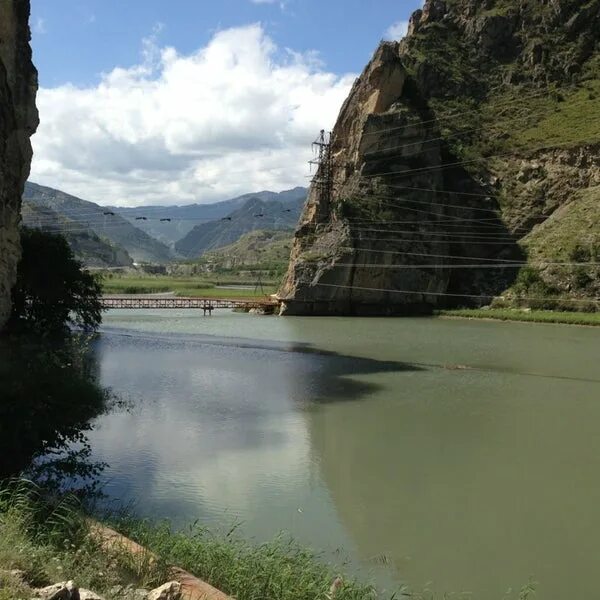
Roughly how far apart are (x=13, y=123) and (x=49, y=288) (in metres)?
7.78

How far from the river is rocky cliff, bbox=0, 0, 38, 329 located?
5.95 metres

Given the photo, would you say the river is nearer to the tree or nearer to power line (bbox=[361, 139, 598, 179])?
the tree

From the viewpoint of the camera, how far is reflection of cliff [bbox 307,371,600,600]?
8789 millimetres

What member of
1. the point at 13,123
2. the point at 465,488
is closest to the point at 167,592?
the point at 465,488

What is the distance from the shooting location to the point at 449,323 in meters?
48.4

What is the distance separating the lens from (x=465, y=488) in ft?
39.1

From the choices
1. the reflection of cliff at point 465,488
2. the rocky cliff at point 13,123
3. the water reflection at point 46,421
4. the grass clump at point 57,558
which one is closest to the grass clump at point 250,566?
the grass clump at point 57,558

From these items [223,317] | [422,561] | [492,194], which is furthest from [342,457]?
[492,194]

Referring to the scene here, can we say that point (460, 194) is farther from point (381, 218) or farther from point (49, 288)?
point (49, 288)

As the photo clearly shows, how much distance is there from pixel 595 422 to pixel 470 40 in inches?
2928

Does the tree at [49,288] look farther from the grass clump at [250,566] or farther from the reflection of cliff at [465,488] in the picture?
the grass clump at [250,566]

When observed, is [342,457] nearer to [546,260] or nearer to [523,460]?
[523,460]

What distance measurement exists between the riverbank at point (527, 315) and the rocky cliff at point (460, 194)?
2337 millimetres

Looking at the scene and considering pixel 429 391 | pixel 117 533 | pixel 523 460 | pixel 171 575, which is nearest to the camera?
pixel 171 575
